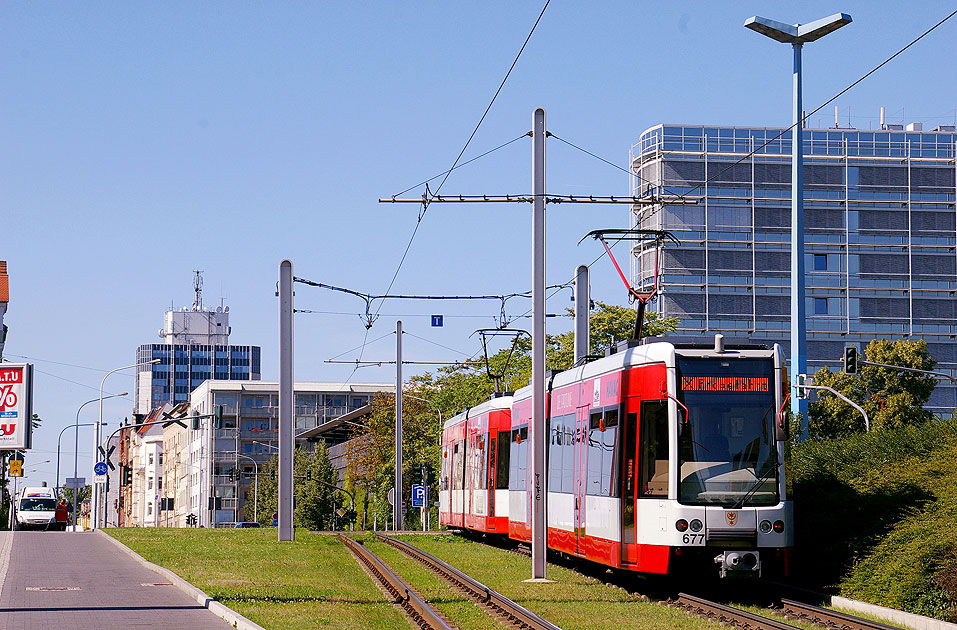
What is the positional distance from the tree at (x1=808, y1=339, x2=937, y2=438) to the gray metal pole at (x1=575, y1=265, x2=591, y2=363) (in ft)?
110

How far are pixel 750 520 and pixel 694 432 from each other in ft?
4.52

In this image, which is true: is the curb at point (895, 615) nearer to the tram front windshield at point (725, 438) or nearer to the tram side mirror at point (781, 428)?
the tram front windshield at point (725, 438)

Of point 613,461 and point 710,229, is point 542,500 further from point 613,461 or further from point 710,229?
point 710,229

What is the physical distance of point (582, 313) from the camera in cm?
3184

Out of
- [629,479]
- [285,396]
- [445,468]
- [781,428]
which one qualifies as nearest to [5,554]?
[285,396]

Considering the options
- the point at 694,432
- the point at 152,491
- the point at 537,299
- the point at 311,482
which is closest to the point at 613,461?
the point at 694,432

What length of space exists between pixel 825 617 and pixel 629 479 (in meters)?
3.86

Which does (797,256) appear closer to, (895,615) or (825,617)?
(895,615)

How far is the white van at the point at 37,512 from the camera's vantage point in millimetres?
74000

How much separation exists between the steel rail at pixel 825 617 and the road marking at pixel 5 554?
10.9 metres

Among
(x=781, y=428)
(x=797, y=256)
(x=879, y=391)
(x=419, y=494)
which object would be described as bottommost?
(x=419, y=494)

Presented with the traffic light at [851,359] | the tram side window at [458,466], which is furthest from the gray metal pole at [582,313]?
the traffic light at [851,359]

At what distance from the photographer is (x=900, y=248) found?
109 meters

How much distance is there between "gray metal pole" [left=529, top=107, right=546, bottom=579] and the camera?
21.2 m
